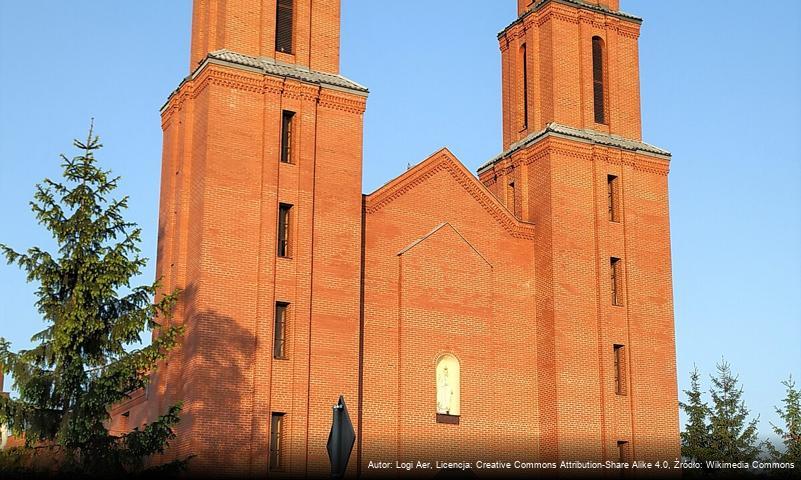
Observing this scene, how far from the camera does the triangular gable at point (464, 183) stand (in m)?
32.3

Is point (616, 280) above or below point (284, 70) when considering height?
below

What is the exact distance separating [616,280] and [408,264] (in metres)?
6.48

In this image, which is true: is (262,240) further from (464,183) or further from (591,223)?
(591,223)

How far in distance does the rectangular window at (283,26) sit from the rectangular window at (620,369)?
40.2 feet

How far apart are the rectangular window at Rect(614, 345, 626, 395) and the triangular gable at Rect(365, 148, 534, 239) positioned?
4.00 m

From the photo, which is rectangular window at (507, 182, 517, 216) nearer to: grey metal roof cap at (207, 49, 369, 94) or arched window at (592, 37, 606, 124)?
arched window at (592, 37, 606, 124)

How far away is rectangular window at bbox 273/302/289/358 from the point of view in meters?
28.2

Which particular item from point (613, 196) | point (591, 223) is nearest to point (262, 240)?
point (591, 223)

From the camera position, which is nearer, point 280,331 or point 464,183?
point 280,331

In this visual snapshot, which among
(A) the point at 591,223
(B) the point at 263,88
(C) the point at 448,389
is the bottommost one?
(C) the point at 448,389

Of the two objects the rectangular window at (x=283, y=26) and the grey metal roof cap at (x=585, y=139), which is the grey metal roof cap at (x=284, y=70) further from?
the grey metal roof cap at (x=585, y=139)

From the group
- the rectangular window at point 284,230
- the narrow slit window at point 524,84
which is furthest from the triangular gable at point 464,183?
the rectangular window at point 284,230

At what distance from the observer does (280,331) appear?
28438mm

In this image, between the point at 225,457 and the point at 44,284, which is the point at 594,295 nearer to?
the point at 225,457
